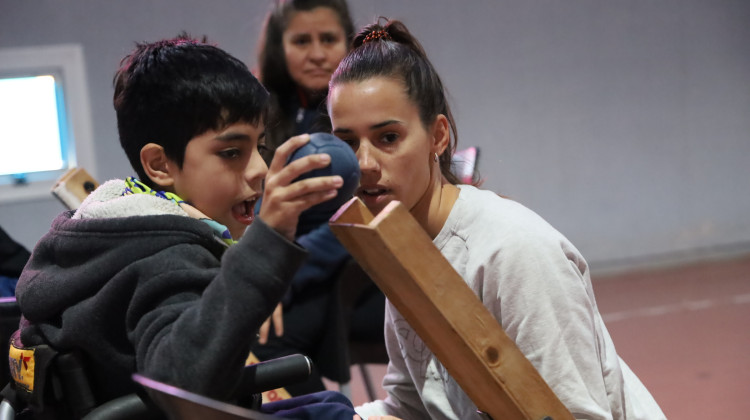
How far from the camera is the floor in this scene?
3061 millimetres

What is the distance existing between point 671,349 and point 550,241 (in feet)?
8.79

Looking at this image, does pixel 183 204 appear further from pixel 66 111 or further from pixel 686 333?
pixel 66 111

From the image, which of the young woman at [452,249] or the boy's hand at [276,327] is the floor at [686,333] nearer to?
the boy's hand at [276,327]

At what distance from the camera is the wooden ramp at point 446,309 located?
93 centimetres

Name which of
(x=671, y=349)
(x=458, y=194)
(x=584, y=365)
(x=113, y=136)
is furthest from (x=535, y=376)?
(x=113, y=136)

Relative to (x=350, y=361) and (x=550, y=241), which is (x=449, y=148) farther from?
(x=350, y=361)

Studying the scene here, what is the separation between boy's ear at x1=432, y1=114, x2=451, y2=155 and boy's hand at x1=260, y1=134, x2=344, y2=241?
571 millimetres

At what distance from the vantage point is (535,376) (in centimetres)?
101

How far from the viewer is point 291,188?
0.92m

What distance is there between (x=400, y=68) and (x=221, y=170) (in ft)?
1.27

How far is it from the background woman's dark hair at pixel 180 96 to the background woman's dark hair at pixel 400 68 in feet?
0.76

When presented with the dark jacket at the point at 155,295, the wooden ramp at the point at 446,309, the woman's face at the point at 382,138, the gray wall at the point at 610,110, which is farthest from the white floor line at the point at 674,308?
the dark jacket at the point at 155,295

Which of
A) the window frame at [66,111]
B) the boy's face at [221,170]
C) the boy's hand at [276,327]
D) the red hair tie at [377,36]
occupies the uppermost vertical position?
the red hair tie at [377,36]

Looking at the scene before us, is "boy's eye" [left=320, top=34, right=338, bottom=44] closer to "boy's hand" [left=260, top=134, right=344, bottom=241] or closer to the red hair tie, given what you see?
the red hair tie
